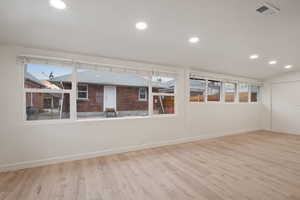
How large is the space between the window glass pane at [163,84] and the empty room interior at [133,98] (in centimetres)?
3

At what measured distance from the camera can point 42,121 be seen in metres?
2.70

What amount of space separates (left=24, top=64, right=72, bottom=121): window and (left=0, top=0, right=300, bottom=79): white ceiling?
1.62 feet

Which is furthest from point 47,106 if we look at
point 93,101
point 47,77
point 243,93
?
point 243,93

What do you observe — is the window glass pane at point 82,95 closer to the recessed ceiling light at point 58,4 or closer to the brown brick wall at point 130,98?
the brown brick wall at point 130,98

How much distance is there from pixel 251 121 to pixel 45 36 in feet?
23.7

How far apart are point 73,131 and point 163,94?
241 centimetres

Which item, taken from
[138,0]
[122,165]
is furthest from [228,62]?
[122,165]

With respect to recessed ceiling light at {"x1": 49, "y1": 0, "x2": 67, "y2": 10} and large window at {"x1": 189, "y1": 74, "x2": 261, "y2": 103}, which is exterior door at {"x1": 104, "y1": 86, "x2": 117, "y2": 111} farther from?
large window at {"x1": 189, "y1": 74, "x2": 261, "y2": 103}

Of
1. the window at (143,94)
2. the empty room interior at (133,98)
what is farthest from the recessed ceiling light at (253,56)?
the window at (143,94)

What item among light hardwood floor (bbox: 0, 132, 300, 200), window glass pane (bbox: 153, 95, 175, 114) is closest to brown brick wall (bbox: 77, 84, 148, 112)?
window glass pane (bbox: 153, 95, 175, 114)

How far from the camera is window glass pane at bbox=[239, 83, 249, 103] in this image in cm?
566

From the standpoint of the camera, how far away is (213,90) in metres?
4.91

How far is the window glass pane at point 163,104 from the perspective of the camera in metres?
3.89

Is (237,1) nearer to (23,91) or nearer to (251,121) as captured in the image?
(23,91)
